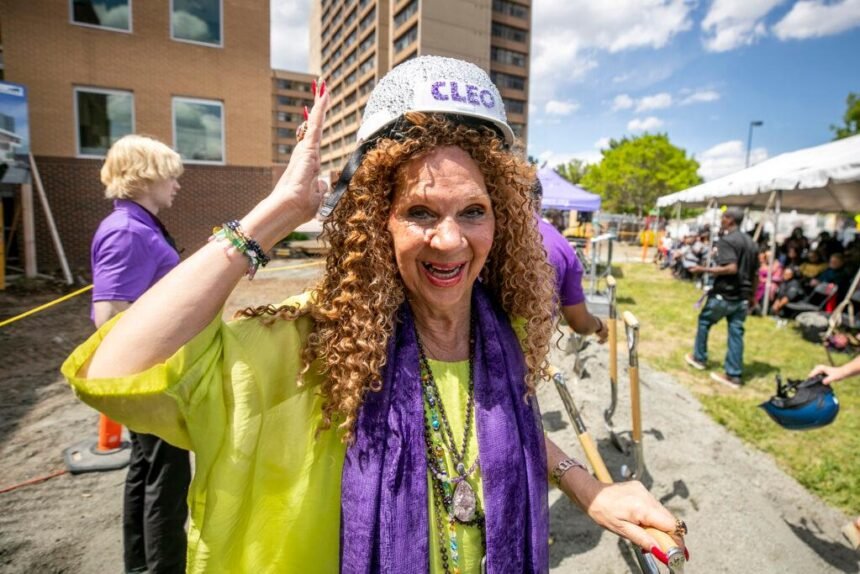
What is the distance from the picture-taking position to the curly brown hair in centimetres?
125

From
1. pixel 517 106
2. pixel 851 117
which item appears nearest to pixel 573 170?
pixel 517 106

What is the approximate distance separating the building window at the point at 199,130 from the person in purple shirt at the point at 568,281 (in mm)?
12738

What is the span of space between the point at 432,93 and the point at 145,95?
1405cm

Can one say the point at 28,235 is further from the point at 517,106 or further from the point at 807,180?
the point at 517,106

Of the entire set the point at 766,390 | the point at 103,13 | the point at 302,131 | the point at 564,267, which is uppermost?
the point at 103,13

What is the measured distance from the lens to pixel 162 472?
2.30 meters

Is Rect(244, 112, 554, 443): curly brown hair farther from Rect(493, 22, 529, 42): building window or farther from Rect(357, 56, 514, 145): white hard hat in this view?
Rect(493, 22, 529, 42): building window

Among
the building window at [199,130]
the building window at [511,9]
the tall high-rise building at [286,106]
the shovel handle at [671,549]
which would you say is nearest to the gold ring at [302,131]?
the shovel handle at [671,549]

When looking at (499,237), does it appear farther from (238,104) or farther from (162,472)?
(238,104)

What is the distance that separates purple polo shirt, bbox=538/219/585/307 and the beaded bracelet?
2.14m

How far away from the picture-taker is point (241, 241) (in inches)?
43.6

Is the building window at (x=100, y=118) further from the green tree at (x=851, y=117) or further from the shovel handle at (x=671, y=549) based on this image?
the green tree at (x=851, y=117)

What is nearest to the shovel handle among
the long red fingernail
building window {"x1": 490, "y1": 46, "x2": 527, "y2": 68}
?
the long red fingernail

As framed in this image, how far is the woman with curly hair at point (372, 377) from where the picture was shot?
42.1 inches
